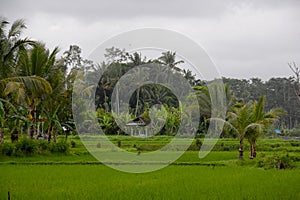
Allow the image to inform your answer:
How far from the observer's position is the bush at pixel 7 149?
35.3ft

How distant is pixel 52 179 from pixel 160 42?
5.15 metres

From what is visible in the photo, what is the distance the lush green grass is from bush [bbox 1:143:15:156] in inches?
110

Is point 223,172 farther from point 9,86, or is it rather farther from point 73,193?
point 9,86

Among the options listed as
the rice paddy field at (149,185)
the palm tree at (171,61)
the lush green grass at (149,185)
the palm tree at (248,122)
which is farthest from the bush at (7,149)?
the palm tree at (171,61)

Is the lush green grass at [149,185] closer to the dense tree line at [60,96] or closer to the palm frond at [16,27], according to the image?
the dense tree line at [60,96]

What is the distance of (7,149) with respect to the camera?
10.8m

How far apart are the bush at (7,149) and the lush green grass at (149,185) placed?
279 cm

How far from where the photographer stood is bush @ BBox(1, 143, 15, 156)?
1076cm

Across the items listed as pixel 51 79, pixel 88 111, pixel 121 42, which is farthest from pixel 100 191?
pixel 88 111

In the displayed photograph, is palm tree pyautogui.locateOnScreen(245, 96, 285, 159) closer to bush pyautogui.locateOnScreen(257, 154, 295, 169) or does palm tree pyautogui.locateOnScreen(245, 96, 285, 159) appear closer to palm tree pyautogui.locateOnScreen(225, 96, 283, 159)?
palm tree pyautogui.locateOnScreen(225, 96, 283, 159)

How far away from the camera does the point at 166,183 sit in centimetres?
651

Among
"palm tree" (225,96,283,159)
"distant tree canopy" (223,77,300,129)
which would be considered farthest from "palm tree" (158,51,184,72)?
"distant tree canopy" (223,77,300,129)

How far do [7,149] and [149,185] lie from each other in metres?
5.93

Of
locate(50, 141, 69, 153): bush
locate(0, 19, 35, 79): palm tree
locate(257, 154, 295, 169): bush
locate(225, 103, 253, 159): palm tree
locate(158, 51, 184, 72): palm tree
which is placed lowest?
locate(257, 154, 295, 169): bush
